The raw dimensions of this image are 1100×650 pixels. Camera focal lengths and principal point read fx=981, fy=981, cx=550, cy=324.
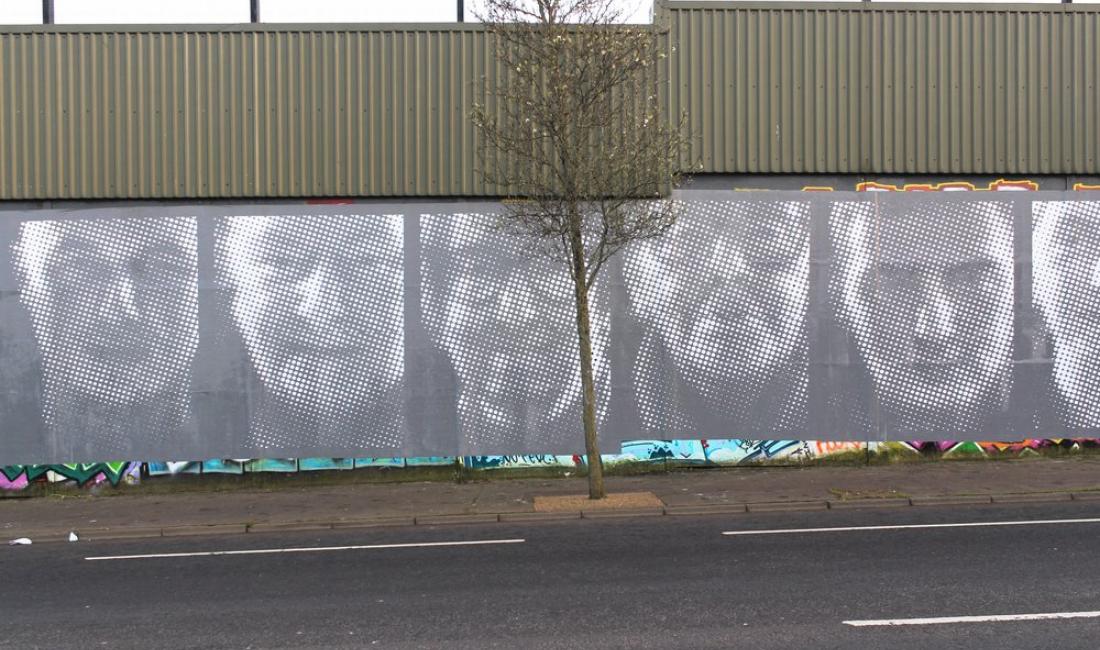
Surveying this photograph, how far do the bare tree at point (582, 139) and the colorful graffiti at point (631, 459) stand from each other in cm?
220

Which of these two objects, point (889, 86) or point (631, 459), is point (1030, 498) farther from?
point (889, 86)

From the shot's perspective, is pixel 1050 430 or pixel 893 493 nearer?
pixel 893 493

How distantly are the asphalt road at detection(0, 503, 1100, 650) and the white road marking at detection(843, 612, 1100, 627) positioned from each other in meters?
0.07

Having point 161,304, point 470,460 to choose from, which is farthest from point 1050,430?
point 161,304

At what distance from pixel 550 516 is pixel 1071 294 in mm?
8997

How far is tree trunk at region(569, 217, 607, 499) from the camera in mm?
12172

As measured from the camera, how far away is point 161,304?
14.2m

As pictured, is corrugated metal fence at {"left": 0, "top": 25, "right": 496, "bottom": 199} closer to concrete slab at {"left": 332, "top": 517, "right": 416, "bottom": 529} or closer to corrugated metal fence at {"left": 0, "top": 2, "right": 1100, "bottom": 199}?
corrugated metal fence at {"left": 0, "top": 2, "right": 1100, "bottom": 199}

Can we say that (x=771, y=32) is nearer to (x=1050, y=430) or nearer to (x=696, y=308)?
(x=696, y=308)

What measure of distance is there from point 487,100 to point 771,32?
436 cm

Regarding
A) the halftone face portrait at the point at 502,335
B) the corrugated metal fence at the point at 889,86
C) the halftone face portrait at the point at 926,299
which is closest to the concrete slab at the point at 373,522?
the halftone face portrait at the point at 502,335

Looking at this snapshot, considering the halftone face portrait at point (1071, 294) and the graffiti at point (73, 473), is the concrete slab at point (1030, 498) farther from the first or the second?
the graffiti at point (73, 473)

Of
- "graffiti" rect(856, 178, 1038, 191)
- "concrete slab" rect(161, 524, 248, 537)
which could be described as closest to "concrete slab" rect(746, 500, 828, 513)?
"graffiti" rect(856, 178, 1038, 191)

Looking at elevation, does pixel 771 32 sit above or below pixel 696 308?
above
